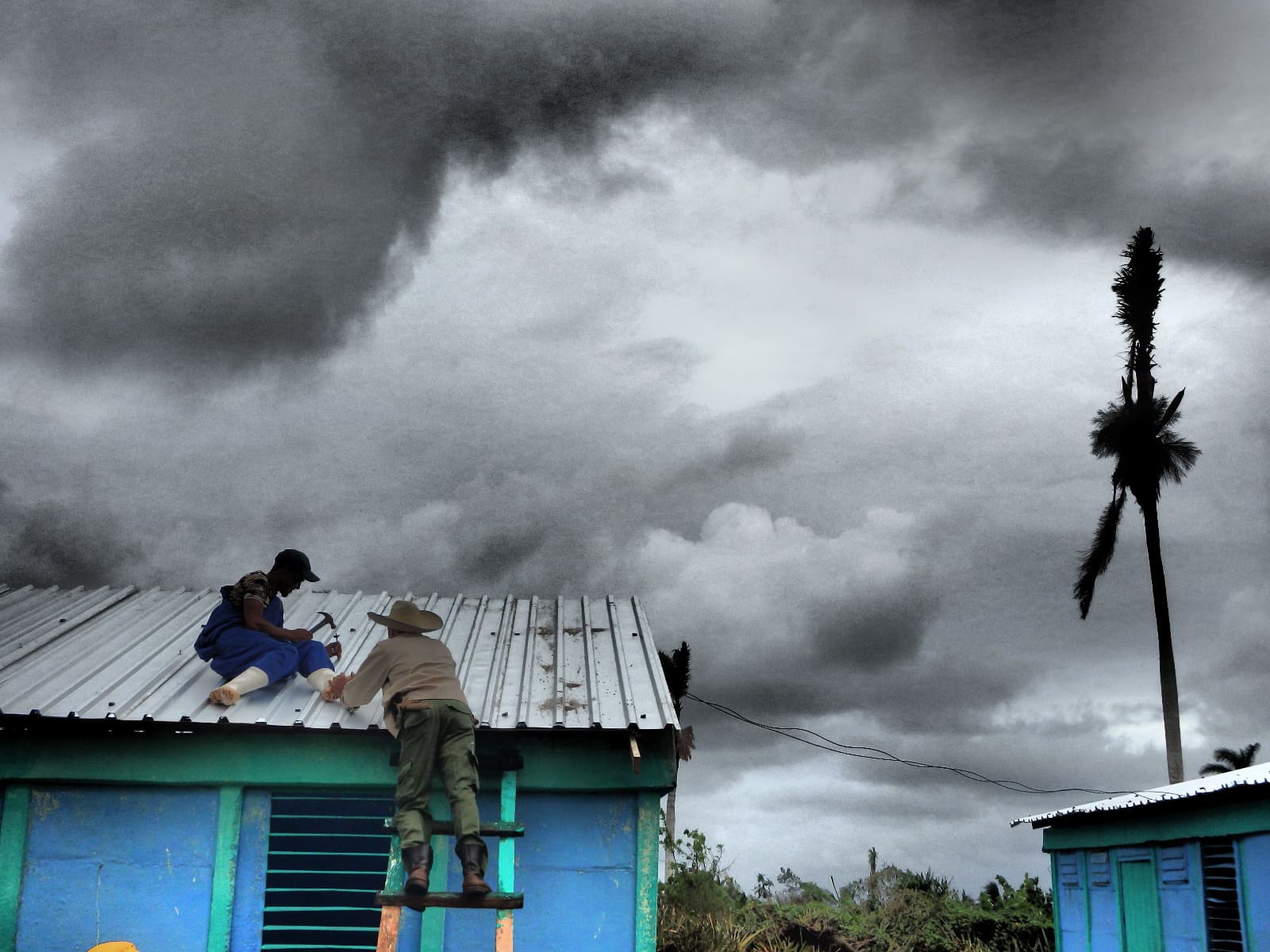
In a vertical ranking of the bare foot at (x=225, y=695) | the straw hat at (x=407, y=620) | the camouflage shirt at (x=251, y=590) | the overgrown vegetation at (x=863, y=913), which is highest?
the camouflage shirt at (x=251, y=590)

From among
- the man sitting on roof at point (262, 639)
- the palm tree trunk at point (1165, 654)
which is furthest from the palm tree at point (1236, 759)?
the man sitting on roof at point (262, 639)

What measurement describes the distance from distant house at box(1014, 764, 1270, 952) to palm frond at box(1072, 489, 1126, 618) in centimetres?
680

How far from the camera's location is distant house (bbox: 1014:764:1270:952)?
14289 mm

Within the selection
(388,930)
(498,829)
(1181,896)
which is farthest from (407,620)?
(1181,896)

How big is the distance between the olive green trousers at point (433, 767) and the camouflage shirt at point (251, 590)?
277 cm

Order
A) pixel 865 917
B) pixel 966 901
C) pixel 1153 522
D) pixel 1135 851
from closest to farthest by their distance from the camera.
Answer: pixel 1135 851 < pixel 865 917 < pixel 966 901 < pixel 1153 522

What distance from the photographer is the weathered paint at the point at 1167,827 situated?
14406 mm

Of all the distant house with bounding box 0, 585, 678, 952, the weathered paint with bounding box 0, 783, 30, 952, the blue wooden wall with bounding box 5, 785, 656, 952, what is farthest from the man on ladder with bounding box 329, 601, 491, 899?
the weathered paint with bounding box 0, 783, 30, 952

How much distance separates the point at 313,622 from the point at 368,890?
143 inches

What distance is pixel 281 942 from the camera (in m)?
8.84

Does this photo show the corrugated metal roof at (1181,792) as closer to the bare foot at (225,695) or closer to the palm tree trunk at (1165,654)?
the palm tree trunk at (1165,654)

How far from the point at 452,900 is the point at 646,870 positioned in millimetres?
2965

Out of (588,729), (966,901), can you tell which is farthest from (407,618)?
(966,901)

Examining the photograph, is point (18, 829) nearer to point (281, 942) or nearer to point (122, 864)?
point (122, 864)
